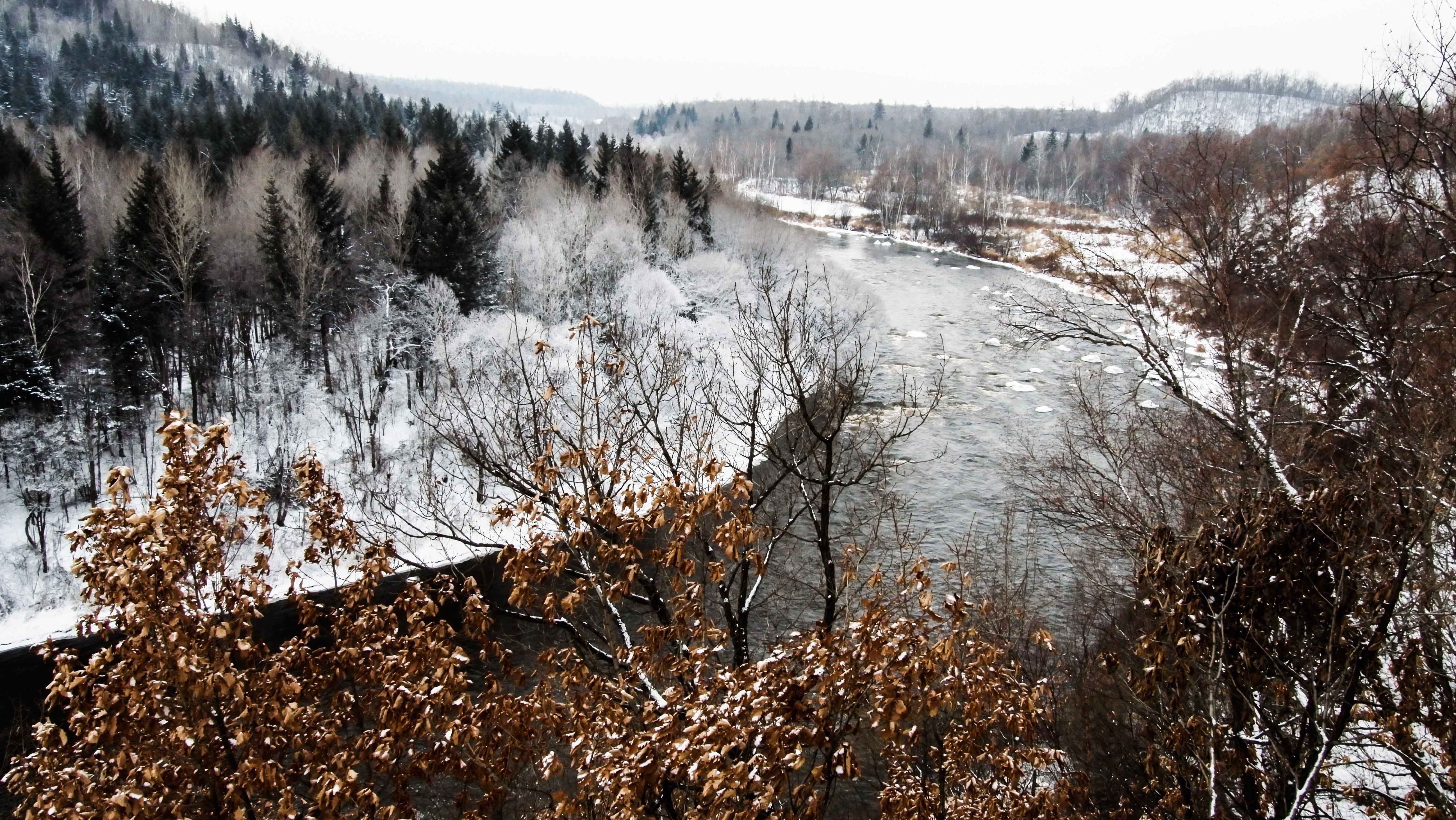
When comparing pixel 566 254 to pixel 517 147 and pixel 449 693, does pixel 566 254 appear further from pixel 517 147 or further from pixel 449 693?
pixel 449 693

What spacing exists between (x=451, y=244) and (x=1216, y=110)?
176 m

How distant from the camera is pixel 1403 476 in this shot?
7109 mm

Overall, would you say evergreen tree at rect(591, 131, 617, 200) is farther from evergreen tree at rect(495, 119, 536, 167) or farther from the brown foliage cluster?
the brown foliage cluster

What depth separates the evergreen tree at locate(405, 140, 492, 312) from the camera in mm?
30172

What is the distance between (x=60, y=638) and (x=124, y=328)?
510 inches

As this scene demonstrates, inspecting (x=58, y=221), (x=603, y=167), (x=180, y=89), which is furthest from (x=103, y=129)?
(x=180, y=89)

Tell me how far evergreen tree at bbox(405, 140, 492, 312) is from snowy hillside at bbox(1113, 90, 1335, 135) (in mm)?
144977

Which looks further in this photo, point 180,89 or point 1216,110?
point 1216,110

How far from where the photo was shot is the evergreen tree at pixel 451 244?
30172 millimetres

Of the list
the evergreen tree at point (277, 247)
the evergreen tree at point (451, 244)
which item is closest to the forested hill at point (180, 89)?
the evergreen tree at point (277, 247)

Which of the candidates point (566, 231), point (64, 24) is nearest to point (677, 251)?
point (566, 231)

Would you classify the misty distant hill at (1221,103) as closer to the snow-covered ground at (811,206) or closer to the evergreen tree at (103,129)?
the snow-covered ground at (811,206)

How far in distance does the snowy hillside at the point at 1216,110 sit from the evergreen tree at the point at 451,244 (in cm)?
14498

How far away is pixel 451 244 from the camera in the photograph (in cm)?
3033
